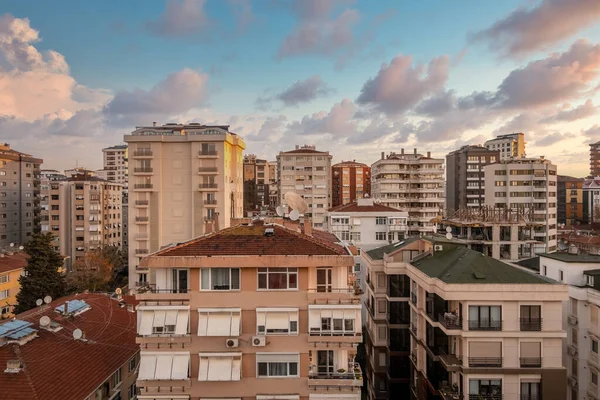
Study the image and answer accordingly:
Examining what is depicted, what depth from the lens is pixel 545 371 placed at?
66.7ft

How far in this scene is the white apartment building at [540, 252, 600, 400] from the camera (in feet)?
76.0

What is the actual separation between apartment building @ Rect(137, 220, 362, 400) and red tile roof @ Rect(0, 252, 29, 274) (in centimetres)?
3755

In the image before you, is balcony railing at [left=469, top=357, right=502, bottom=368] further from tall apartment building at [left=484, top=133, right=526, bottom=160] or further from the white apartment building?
tall apartment building at [left=484, top=133, right=526, bottom=160]

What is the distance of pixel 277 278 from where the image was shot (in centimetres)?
1855

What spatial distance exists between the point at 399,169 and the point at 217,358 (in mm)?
63590

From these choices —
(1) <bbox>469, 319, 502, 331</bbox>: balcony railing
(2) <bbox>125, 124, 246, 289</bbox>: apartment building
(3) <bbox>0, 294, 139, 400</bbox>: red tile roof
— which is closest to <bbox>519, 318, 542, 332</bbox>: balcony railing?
(1) <bbox>469, 319, 502, 331</bbox>: balcony railing

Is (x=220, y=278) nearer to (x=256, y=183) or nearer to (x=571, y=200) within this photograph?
(x=256, y=183)

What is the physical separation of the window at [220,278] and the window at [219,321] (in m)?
1.01

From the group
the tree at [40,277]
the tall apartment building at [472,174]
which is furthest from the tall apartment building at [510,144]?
the tree at [40,277]

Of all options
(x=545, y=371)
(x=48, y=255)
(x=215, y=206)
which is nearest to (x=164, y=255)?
(x=545, y=371)

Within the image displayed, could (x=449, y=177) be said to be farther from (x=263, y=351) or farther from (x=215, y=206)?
(x=263, y=351)

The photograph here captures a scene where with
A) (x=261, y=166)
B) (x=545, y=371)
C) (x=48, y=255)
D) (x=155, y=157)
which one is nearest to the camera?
(x=545, y=371)

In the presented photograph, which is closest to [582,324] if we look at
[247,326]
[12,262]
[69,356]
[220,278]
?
[247,326]

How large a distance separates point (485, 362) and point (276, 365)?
10700 millimetres
